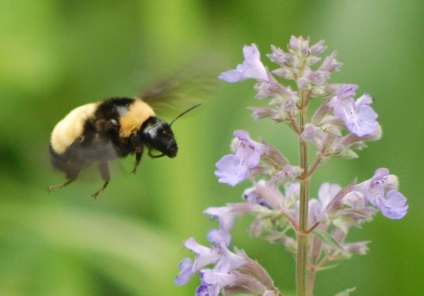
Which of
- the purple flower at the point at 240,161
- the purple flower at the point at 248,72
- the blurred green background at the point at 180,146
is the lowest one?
the blurred green background at the point at 180,146

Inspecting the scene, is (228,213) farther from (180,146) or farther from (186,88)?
(180,146)

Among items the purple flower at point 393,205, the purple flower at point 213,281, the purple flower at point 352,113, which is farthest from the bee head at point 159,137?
the purple flower at point 393,205

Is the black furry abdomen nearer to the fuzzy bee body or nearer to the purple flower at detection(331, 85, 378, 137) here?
the fuzzy bee body

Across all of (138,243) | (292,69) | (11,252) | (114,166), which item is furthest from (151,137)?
(11,252)

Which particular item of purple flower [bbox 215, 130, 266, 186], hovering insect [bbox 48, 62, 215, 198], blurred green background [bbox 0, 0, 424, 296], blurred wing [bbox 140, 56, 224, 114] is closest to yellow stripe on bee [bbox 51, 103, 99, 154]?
hovering insect [bbox 48, 62, 215, 198]

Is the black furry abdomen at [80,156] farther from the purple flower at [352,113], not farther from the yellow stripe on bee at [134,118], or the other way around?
the purple flower at [352,113]
